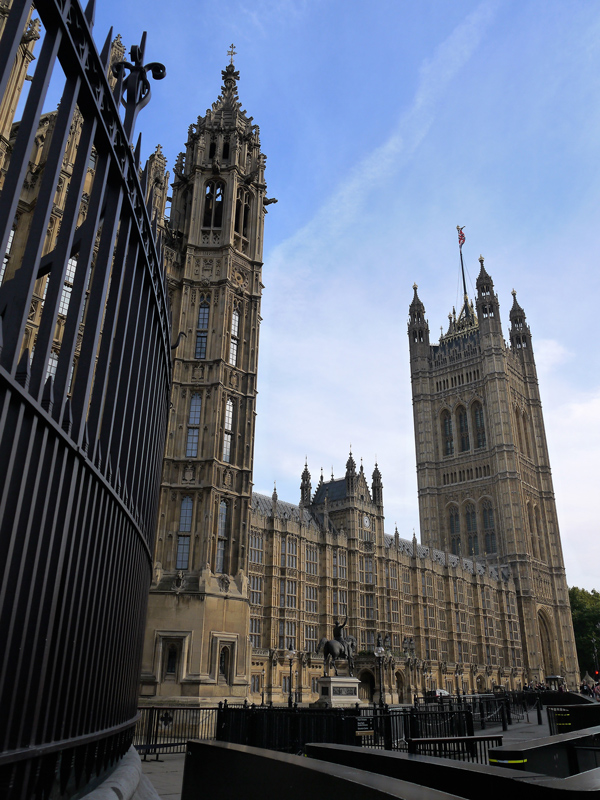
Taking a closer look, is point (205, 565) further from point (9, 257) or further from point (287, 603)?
point (287, 603)

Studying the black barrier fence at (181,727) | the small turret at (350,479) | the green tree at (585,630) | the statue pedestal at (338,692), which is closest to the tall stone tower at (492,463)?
the green tree at (585,630)

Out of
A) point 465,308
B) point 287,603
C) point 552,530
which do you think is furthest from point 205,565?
point 465,308

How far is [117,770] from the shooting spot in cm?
642

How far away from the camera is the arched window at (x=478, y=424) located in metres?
105

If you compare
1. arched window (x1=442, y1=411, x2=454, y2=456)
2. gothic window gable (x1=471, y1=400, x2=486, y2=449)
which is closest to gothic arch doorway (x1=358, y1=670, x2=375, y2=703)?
gothic window gable (x1=471, y1=400, x2=486, y2=449)

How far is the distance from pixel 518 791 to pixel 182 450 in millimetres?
19753

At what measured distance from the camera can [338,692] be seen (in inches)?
985

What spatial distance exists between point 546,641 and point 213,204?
3592 inches

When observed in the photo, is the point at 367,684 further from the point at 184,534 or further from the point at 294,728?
the point at 294,728

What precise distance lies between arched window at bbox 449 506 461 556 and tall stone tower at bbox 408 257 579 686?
6.4 inches

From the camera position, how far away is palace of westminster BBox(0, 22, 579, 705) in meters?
20.7

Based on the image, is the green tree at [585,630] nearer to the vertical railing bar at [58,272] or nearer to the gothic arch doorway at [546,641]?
the gothic arch doorway at [546,641]

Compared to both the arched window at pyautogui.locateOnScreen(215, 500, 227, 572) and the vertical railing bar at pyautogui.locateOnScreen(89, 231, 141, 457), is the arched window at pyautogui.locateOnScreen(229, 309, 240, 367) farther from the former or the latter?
the vertical railing bar at pyautogui.locateOnScreen(89, 231, 141, 457)

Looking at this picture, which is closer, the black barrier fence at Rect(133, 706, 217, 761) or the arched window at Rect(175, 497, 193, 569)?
the black barrier fence at Rect(133, 706, 217, 761)
